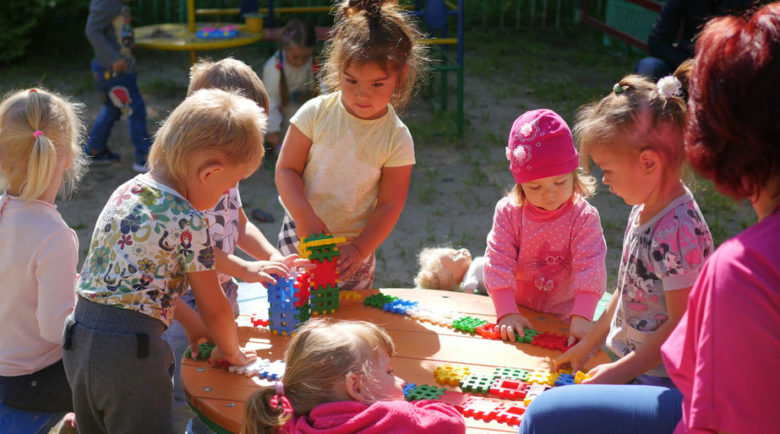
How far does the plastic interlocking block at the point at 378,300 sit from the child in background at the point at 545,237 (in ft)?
1.24

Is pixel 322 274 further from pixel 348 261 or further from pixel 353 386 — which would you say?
pixel 353 386

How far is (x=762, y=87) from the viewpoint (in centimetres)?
149

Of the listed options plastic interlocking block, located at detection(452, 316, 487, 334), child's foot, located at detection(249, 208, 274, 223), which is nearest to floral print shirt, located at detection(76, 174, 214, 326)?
plastic interlocking block, located at detection(452, 316, 487, 334)

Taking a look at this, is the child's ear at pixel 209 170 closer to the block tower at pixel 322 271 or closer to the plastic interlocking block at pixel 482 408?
the block tower at pixel 322 271

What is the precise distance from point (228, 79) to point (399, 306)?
107cm

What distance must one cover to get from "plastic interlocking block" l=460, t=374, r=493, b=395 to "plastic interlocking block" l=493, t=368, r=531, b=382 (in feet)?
0.12

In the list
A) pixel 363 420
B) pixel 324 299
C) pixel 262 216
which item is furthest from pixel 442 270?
pixel 262 216

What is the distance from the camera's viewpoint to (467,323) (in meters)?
2.91

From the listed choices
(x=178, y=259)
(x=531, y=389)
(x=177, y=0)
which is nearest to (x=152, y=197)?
(x=178, y=259)

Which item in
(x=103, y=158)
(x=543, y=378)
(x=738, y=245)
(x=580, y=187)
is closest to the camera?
(x=738, y=245)

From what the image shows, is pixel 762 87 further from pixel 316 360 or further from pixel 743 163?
pixel 316 360

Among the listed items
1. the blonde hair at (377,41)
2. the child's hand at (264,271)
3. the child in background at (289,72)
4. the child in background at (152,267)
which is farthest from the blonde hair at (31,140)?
the child in background at (289,72)

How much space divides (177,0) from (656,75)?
677 cm

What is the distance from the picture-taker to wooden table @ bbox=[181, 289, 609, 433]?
2362mm
